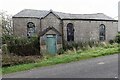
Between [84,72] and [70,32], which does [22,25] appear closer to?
[70,32]

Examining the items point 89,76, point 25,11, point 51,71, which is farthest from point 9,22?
point 89,76

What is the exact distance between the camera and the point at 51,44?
29.4 meters

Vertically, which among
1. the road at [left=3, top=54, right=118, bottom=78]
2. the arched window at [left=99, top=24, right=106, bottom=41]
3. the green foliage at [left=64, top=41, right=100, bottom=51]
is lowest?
the road at [left=3, top=54, right=118, bottom=78]

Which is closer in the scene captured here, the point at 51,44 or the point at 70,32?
the point at 51,44

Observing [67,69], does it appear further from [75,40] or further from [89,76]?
[75,40]

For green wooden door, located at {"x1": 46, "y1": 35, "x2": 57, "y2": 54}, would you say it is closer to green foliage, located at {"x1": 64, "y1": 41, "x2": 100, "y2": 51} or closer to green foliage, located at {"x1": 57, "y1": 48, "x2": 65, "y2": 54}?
green foliage, located at {"x1": 57, "y1": 48, "x2": 65, "y2": 54}

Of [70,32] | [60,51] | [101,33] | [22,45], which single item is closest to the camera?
[22,45]

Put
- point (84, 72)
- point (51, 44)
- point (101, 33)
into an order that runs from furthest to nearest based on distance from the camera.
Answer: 1. point (101, 33)
2. point (51, 44)
3. point (84, 72)

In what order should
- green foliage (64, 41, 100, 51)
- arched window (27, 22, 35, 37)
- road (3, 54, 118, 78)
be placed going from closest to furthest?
road (3, 54, 118, 78)
green foliage (64, 41, 100, 51)
arched window (27, 22, 35, 37)

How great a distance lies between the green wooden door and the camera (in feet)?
95.7

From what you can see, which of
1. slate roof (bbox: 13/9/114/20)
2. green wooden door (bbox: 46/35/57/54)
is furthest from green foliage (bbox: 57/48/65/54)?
slate roof (bbox: 13/9/114/20)

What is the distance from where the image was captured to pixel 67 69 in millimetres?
15023

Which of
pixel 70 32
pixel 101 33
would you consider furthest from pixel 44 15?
pixel 101 33

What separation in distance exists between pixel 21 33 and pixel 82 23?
25.3ft
